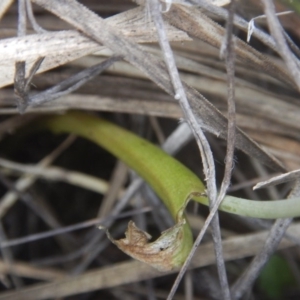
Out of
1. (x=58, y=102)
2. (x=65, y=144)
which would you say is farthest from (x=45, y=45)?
(x=65, y=144)

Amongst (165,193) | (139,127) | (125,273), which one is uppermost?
(139,127)

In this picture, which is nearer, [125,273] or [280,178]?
[280,178]

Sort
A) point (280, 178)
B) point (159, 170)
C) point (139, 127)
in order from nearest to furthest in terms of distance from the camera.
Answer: point (280, 178) < point (159, 170) < point (139, 127)

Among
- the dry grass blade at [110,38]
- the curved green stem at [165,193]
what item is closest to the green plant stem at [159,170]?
the curved green stem at [165,193]

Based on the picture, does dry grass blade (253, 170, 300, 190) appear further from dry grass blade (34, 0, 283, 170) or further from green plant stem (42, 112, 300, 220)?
dry grass blade (34, 0, 283, 170)

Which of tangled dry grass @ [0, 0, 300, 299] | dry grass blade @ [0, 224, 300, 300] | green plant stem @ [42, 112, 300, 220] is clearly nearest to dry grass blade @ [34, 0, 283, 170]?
tangled dry grass @ [0, 0, 300, 299]

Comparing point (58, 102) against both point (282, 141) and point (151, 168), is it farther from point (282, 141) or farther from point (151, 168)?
point (282, 141)

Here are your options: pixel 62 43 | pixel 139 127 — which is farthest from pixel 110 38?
pixel 139 127

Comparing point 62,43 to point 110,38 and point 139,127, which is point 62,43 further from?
point 139,127

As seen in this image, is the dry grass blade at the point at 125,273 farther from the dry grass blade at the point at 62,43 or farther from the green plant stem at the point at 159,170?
the dry grass blade at the point at 62,43
